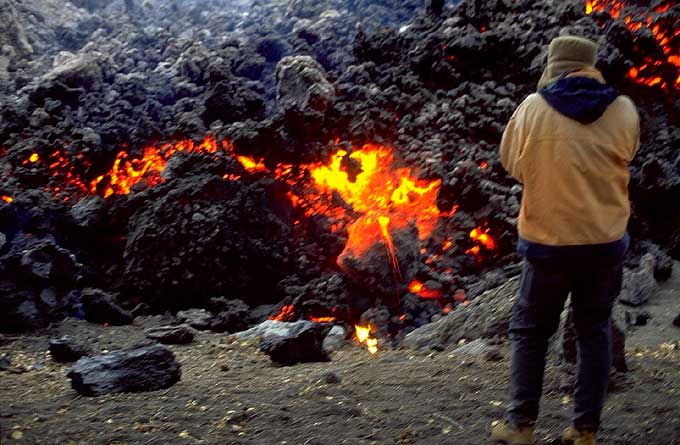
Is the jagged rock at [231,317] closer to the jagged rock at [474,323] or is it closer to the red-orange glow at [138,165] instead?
the jagged rock at [474,323]

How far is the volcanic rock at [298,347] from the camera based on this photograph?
5.37m

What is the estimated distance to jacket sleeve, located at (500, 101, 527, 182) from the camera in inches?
114

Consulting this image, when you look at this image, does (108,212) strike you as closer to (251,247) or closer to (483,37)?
(251,247)

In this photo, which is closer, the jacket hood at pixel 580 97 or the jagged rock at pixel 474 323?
the jacket hood at pixel 580 97

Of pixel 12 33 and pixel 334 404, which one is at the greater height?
pixel 12 33

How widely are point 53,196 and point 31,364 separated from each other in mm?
5729

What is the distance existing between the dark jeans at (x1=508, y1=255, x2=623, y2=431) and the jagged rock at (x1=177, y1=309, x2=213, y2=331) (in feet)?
16.2

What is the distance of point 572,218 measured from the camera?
8.95 feet

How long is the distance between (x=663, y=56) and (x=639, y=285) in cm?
485

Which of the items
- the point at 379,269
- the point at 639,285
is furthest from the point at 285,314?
the point at 639,285

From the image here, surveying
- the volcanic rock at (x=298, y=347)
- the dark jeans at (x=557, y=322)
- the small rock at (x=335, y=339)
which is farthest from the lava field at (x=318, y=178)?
the dark jeans at (x=557, y=322)

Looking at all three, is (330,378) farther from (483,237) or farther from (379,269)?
(483,237)

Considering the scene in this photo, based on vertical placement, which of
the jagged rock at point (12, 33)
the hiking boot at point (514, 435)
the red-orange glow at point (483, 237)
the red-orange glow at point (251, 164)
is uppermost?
the jagged rock at point (12, 33)

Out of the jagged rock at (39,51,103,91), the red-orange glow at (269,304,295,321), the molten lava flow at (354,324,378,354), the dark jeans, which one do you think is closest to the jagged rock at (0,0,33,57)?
the jagged rock at (39,51,103,91)
